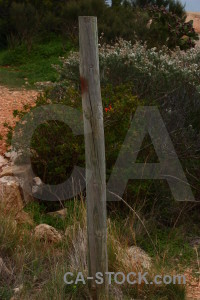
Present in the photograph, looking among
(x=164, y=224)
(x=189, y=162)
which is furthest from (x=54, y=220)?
(x=189, y=162)

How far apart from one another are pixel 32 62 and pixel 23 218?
7040 mm

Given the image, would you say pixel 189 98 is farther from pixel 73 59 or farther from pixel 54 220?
pixel 54 220

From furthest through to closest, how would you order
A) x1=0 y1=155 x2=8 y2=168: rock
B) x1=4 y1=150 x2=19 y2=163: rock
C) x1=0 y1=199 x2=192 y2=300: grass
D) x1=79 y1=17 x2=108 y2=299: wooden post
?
1. x1=0 y1=155 x2=8 y2=168: rock
2. x1=4 y1=150 x2=19 y2=163: rock
3. x1=0 y1=199 x2=192 y2=300: grass
4. x1=79 y1=17 x2=108 y2=299: wooden post

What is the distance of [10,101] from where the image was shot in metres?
8.32

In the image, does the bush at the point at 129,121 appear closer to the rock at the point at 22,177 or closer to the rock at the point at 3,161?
the rock at the point at 22,177

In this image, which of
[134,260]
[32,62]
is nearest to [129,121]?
[134,260]

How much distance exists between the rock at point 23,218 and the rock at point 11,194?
0.04m

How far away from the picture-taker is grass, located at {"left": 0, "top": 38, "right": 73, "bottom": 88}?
33.4ft

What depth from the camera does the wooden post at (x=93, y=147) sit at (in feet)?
10.9

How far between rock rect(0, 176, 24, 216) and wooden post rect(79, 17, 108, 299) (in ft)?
4.54

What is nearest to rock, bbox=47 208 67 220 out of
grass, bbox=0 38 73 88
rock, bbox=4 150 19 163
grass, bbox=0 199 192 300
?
grass, bbox=0 199 192 300

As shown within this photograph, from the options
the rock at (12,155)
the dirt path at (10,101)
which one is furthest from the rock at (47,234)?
the dirt path at (10,101)

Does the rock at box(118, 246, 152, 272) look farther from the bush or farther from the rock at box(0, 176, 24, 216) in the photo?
the rock at box(0, 176, 24, 216)

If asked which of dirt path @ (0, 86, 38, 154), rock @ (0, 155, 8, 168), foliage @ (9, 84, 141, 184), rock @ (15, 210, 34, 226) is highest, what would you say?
foliage @ (9, 84, 141, 184)
